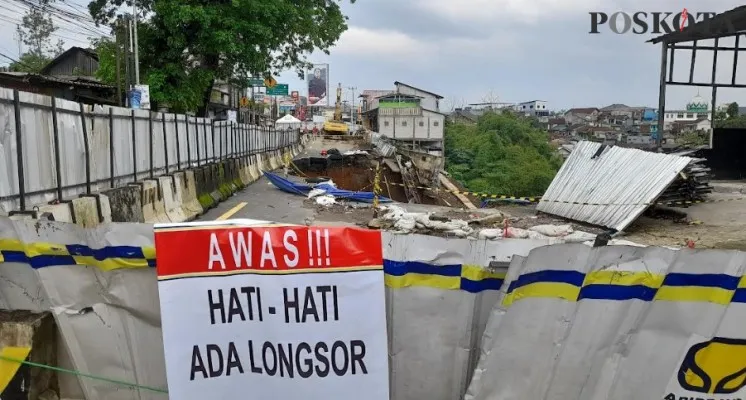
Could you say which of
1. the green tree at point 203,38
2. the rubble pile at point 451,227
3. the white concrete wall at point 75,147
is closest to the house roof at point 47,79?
the green tree at point 203,38

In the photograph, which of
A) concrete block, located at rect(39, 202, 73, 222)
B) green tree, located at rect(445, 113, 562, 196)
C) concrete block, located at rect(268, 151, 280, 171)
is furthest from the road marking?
green tree, located at rect(445, 113, 562, 196)

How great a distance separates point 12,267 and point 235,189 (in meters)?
15.1

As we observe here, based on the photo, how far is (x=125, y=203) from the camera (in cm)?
925

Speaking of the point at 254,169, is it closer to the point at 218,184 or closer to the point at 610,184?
the point at 218,184

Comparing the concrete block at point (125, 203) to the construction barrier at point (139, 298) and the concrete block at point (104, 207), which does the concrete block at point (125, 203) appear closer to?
the concrete block at point (104, 207)

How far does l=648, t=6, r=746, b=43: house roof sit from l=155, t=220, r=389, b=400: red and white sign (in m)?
17.3

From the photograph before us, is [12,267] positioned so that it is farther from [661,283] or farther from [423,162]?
[423,162]

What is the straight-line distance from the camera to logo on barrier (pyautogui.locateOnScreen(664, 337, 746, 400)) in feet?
10.8

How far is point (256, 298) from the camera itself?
11.4 feet

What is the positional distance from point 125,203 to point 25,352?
589 cm

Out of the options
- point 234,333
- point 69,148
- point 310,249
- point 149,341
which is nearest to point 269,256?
point 310,249

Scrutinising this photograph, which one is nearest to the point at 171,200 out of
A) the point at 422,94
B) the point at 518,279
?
the point at 518,279

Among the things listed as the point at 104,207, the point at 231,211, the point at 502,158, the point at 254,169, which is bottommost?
the point at 502,158

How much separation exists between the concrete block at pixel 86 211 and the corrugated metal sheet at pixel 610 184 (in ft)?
34.7
